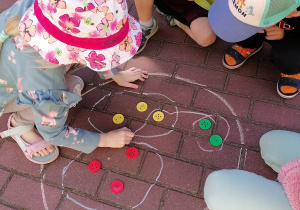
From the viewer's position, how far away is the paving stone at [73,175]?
1.68 metres

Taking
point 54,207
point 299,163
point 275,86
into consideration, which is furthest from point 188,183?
point 275,86

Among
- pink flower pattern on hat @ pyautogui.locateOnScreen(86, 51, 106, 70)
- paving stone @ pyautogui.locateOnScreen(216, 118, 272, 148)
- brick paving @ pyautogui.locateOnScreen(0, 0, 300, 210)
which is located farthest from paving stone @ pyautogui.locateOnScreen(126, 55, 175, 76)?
pink flower pattern on hat @ pyautogui.locateOnScreen(86, 51, 106, 70)

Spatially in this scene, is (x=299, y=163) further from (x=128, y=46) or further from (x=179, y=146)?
(x=128, y=46)

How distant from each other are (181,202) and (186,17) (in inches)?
48.8

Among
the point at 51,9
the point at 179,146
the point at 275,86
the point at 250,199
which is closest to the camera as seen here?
the point at 51,9

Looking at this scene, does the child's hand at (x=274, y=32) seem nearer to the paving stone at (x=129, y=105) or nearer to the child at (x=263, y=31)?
the child at (x=263, y=31)

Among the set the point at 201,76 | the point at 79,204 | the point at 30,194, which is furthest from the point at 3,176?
the point at 201,76

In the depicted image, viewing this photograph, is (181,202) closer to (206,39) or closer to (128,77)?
(128,77)

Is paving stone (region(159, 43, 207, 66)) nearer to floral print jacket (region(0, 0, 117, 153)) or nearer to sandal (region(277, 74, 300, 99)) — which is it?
sandal (region(277, 74, 300, 99))

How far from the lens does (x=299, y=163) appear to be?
1.36 metres

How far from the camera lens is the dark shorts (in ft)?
7.07

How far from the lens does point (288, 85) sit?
73.4 inches

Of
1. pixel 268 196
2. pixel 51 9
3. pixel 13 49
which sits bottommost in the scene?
pixel 268 196

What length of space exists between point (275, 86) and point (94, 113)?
44.5 inches
